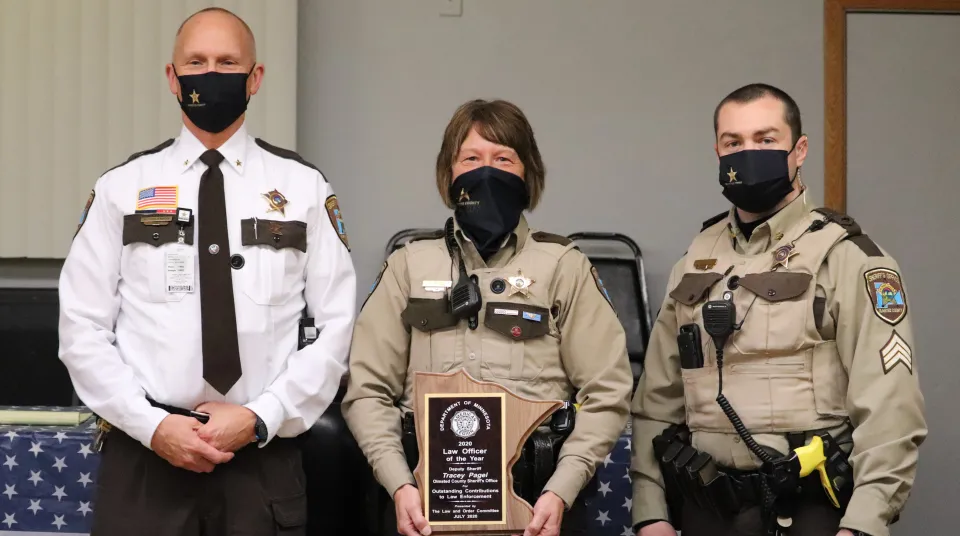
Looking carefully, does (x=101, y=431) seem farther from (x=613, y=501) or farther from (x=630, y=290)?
(x=630, y=290)

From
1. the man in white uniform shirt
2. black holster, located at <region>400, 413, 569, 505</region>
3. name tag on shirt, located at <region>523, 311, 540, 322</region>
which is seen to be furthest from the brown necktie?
name tag on shirt, located at <region>523, 311, 540, 322</region>

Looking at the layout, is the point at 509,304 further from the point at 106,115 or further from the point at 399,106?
the point at 106,115

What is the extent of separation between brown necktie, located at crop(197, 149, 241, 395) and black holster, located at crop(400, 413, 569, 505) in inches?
18.7

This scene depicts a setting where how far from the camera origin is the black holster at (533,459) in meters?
2.42

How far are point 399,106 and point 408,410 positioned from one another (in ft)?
9.08

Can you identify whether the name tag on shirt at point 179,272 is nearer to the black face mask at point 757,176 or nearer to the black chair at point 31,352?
the black face mask at point 757,176

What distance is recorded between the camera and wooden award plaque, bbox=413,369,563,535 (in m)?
2.29

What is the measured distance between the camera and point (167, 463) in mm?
2428

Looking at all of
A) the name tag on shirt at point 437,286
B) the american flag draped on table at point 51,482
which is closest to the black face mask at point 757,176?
the name tag on shirt at point 437,286

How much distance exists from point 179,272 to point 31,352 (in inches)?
101

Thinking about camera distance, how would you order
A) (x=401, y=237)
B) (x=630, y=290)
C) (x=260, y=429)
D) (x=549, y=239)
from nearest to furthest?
(x=260, y=429)
(x=549, y=239)
(x=630, y=290)
(x=401, y=237)

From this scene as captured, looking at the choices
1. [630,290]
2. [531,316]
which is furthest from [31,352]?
[531,316]

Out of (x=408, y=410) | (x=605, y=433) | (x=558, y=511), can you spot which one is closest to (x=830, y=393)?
(x=605, y=433)

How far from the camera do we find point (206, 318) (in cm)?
246
